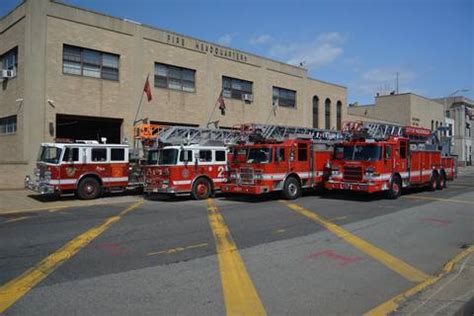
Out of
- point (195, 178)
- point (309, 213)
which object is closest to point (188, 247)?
point (309, 213)

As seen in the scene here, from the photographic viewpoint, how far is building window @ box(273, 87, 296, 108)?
38.8 meters

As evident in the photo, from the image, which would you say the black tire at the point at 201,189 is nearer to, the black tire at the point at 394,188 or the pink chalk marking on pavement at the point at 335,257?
the black tire at the point at 394,188

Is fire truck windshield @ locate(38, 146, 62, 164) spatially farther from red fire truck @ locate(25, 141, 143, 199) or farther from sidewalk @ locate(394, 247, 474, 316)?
sidewalk @ locate(394, 247, 474, 316)

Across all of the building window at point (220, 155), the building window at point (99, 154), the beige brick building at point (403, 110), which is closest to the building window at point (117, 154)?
the building window at point (99, 154)

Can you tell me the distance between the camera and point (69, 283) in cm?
669

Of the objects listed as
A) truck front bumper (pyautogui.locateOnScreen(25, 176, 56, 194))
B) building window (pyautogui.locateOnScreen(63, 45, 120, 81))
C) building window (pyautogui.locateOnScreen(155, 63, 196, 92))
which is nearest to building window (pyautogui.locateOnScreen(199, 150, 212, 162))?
truck front bumper (pyautogui.locateOnScreen(25, 176, 56, 194))

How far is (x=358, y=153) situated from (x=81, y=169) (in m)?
11.8

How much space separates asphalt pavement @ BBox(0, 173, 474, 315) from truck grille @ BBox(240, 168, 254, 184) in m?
3.56

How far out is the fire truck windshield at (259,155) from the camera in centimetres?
1872

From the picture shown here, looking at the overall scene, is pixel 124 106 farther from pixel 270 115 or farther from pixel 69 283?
pixel 69 283

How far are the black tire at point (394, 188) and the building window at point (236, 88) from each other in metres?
17.0

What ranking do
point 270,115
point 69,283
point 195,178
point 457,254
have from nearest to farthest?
point 69,283
point 457,254
point 195,178
point 270,115

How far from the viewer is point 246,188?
1859 cm

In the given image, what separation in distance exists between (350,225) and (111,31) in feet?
66.2
